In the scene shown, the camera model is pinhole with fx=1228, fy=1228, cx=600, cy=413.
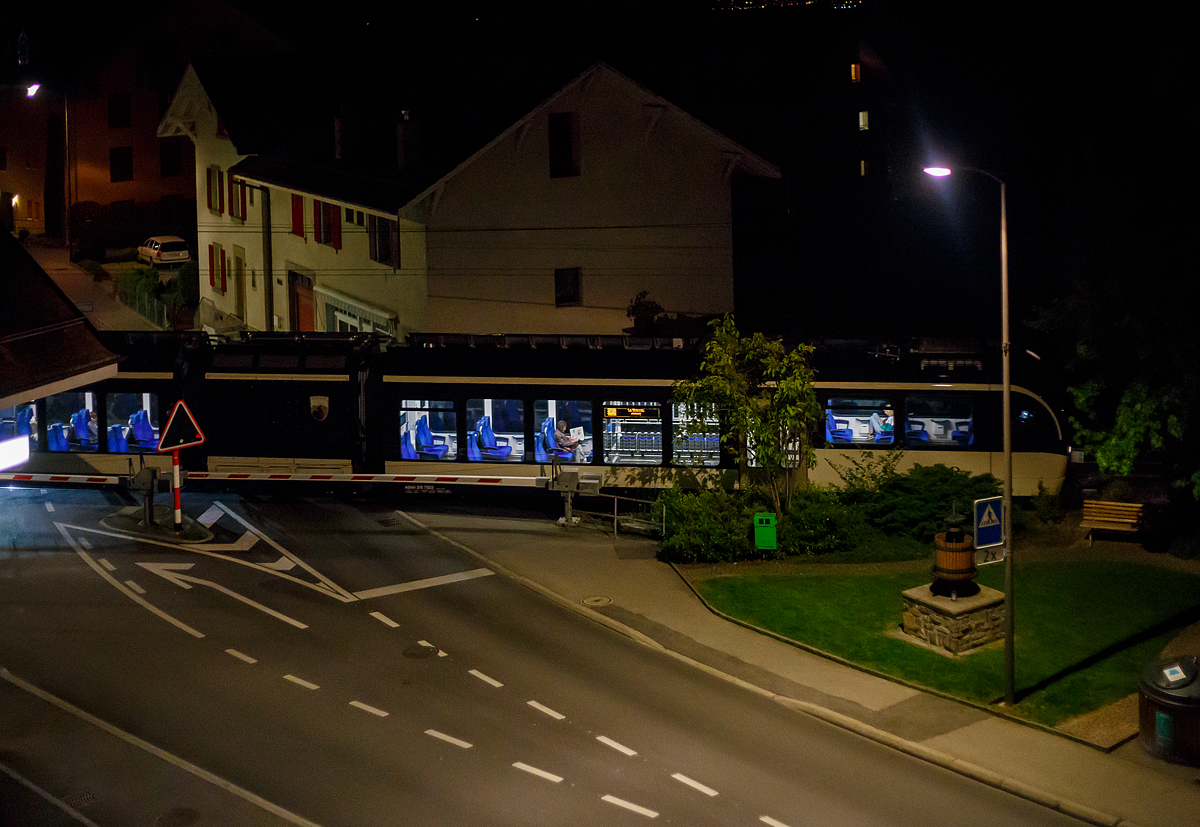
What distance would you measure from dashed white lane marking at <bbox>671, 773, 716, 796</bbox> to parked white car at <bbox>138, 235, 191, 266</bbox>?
138 ft

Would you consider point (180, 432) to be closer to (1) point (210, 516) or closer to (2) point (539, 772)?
(1) point (210, 516)

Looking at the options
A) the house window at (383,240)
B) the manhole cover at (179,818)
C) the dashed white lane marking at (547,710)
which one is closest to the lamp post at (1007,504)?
the dashed white lane marking at (547,710)

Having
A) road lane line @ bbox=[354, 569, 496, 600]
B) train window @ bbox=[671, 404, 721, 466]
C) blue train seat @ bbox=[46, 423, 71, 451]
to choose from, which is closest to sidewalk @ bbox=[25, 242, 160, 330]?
blue train seat @ bbox=[46, 423, 71, 451]

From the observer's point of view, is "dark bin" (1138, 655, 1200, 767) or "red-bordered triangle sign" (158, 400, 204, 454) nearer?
"dark bin" (1138, 655, 1200, 767)

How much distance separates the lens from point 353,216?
35.1 metres

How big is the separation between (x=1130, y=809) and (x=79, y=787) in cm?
1171

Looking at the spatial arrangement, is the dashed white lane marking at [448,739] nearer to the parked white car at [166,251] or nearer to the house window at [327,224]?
the house window at [327,224]

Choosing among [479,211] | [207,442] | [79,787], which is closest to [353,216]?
[479,211]

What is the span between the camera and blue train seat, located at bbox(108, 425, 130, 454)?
93.6 ft

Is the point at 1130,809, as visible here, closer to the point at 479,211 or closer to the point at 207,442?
the point at 207,442

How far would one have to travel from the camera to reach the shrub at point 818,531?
2350 cm

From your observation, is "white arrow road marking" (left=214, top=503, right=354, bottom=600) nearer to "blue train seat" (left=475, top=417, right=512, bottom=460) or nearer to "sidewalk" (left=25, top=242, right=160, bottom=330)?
"blue train seat" (left=475, top=417, right=512, bottom=460)

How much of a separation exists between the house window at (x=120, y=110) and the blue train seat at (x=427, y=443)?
35070mm

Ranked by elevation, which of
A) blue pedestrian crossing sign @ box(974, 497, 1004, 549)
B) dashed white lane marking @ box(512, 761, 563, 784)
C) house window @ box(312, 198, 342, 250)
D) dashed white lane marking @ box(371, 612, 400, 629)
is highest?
house window @ box(312, 198, 342, 250)
